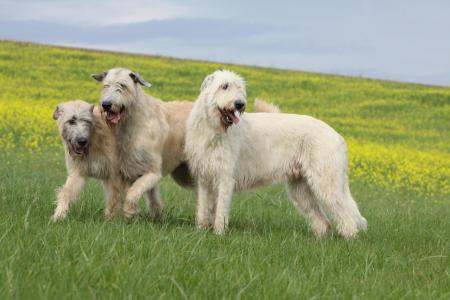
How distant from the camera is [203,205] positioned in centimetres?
819

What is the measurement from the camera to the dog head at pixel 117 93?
759 centimetres

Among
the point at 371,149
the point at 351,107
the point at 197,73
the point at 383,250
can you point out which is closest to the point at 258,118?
the point at 383,250

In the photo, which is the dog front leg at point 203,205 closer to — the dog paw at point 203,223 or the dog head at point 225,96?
the dog paw at point 203,223

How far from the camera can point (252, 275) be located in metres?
5.45

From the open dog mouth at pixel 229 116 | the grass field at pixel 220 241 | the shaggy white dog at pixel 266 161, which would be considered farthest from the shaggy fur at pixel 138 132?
the open dog mouth at pixel 229 116

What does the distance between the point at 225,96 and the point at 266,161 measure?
1357 mm

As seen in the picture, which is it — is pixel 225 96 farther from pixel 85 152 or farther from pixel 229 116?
pixel 85 152

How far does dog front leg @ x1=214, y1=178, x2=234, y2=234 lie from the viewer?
7.94m

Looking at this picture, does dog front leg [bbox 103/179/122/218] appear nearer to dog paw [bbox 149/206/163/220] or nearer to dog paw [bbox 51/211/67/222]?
dog paw [bbox 51/211/67/222]

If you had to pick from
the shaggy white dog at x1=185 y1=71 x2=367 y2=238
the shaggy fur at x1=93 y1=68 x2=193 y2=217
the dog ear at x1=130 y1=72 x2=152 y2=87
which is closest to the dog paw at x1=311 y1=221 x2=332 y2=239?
the shaggy white dog at x1=185 y1=71 x2=367 y2=238

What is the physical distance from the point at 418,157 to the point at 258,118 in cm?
1477

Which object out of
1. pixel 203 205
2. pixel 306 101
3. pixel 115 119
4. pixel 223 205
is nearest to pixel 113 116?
pixel 115 119

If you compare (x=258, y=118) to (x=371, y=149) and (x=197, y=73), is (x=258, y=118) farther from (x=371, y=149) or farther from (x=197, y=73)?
(x=197, y=73)

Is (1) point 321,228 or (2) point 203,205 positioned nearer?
(2) point 203,205
